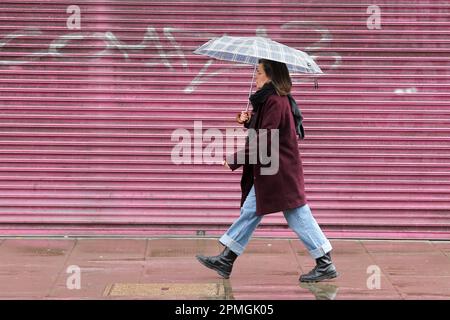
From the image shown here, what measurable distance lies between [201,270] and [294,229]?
101cm

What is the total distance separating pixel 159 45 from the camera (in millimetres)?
8078

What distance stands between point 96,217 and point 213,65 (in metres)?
2.03

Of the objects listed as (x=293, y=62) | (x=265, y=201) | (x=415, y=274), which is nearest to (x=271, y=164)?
(x=265, y=201)

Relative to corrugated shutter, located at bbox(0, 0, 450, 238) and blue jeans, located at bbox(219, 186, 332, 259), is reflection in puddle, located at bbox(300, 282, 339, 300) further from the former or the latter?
corrugated shutter, located at bbox(0, 0, 450, 238)

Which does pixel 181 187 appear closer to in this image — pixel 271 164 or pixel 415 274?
pixel 271 164

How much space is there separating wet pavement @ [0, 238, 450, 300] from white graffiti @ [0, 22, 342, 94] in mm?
1825

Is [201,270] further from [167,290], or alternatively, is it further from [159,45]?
[159,45]

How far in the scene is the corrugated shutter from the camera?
26.4 ft

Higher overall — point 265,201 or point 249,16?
point 249,16

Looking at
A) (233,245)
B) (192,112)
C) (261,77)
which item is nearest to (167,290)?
(233,245)

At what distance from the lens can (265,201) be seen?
6.31m

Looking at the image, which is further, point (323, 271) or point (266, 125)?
point (323, 271)

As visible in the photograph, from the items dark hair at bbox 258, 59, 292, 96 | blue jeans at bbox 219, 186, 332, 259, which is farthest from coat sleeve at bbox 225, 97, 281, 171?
blue jeans at bbox 219, 186, 332, 259

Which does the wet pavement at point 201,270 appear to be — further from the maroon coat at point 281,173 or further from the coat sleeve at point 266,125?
the coat sleeve at point 266,125
